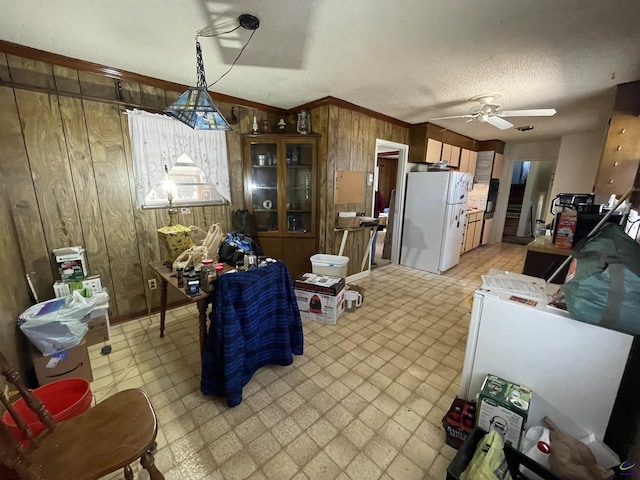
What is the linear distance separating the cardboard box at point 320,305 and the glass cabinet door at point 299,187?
1.01m

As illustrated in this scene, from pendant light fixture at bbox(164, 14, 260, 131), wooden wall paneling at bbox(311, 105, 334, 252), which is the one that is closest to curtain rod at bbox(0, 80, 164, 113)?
pendant light fixture at bbox(164, 14, 260, 131)

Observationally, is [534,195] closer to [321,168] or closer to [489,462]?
[321,168]

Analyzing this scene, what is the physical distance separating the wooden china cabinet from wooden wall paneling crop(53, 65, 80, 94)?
4.94ft

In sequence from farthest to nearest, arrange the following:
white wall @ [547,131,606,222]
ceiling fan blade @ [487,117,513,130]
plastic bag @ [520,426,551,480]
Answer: white wall @ [547,131,606,222] → ceiling fan blade @ [487,117,513,130] → plastic bag @ [520,426,551,480]

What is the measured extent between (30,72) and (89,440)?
8.60 ft

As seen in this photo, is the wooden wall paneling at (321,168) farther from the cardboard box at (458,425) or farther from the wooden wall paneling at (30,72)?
the wooden wall paneling at (30,72)

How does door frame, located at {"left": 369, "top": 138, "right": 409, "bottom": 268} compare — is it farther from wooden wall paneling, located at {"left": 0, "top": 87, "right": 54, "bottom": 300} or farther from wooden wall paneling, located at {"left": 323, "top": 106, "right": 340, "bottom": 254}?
wooden wall paneling, located at {"left": 0, "top": 87, "right": 54, "bottom": 300}

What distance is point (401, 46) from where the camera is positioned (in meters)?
1.81

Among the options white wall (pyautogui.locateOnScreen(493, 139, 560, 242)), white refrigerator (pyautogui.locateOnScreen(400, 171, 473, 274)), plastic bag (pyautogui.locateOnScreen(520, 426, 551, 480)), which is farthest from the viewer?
white wall (pyautogui.locateOnScreen(493, 139, 560, 242))

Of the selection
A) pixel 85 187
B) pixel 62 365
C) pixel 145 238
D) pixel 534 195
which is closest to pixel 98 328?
pixel 62 365

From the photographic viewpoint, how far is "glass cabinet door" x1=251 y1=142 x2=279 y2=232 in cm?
326

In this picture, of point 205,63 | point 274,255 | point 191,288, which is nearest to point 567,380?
point 191,288

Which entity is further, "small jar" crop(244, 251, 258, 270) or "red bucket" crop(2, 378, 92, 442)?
"small jar" crop(244, 251, 258, 270)

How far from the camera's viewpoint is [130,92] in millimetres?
2408
